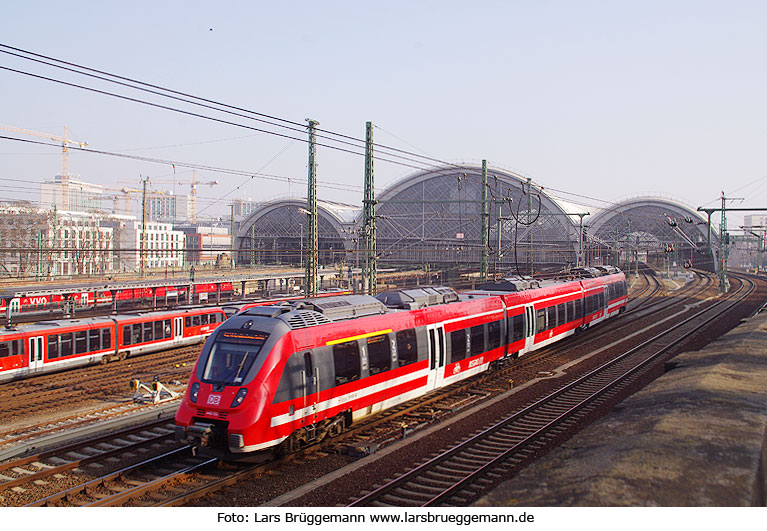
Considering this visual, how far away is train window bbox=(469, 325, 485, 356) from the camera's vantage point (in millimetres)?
18406

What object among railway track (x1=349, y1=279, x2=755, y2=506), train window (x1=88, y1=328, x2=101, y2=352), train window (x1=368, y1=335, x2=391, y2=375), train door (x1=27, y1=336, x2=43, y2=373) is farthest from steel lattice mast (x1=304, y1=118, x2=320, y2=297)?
railway track (x1=349, y1=279, x2=755, y2=506)

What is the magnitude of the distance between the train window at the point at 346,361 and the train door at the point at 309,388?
2.18 ft

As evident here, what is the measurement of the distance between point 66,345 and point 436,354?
50.1ft

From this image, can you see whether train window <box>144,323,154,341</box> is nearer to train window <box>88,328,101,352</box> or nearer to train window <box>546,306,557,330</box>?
train window <box>88,328,101,352</box>

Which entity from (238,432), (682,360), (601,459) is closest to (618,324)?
(682,360)

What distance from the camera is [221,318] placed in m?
→ 31.2

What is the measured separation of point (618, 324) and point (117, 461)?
29.8 meters

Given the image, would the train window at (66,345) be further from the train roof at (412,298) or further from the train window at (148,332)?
the train roof at (412,298)

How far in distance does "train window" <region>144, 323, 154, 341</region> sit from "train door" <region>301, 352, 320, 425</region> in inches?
686

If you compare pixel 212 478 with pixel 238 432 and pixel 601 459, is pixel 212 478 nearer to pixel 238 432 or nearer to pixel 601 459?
pixel 238 432

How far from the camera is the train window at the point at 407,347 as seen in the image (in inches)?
583

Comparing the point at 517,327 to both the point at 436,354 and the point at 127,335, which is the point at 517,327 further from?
the point at 127,335

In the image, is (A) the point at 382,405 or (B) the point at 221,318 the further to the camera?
(B) the point at 221,318

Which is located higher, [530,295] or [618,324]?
[530,295]
